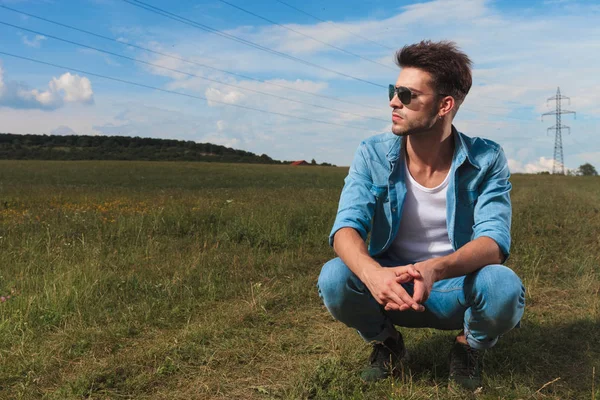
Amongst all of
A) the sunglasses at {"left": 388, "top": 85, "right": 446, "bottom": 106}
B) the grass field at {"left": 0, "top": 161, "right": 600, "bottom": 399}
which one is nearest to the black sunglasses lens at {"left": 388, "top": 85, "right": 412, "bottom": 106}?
the sunglasses at {"left": 388, "top": 85, "right": 446, "bottom": 106}

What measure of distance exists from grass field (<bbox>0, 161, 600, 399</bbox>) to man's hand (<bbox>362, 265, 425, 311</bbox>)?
626 mm

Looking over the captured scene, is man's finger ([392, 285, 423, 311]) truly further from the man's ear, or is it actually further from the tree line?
the tree line

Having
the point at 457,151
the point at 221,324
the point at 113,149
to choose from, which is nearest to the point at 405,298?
the point at 457,151

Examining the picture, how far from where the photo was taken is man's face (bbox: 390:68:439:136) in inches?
101

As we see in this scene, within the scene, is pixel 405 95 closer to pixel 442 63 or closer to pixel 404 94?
pixel 404 94

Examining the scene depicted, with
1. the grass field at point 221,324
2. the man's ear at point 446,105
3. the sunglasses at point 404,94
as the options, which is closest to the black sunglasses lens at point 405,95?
the sunglasses at point 404,94

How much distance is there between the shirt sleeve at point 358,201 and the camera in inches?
103

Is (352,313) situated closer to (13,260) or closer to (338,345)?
(338,345)

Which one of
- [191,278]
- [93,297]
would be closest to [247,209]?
[191,278]

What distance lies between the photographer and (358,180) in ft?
9.20

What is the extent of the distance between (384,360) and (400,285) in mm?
811

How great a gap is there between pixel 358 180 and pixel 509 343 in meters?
1.64

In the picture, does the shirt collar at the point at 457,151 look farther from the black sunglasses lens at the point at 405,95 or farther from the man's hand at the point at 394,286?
the man's hand at the point at 394,286

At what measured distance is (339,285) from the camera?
253cm
